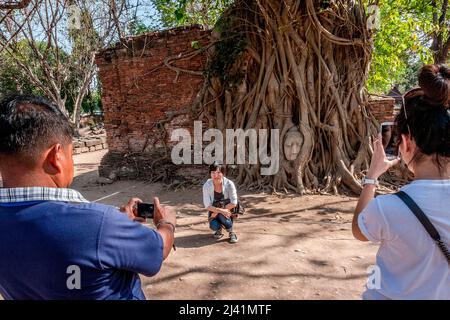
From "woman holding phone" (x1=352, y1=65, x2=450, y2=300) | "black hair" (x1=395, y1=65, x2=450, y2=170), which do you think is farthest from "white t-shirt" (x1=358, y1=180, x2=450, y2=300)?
"black hair" (x1=395, y1=65, x2=450, y2=170)

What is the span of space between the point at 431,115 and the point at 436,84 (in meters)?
0.10

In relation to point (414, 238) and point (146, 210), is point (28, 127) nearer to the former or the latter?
point (146, 210)

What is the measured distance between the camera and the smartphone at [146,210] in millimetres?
1568

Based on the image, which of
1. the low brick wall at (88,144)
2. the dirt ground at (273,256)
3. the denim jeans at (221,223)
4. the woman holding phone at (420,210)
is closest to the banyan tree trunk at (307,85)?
the dirt ground at (273,256)

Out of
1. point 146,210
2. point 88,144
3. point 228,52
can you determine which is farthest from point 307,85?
point 88,144

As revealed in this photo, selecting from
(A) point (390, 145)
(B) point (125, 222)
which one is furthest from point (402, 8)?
(B) point (125, 222)

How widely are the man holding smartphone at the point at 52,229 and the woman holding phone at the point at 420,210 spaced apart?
0.77m

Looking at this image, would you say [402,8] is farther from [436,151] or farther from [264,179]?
[436,151]

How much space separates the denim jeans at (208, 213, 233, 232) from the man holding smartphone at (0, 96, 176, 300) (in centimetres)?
287

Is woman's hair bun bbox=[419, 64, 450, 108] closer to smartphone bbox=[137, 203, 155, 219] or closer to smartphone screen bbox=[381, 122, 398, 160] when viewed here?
smartphone screen bbox=[381, 122, 398, 160]

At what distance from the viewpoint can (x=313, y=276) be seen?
122 inches

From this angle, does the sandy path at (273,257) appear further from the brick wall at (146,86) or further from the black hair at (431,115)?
the brick wall at (146,86)

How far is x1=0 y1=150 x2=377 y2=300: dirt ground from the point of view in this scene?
289 cm

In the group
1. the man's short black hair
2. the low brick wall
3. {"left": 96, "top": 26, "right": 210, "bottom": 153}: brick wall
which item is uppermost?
{"left": 96, "top": 26, "right": 210, "bottom": 153}: brick wall
